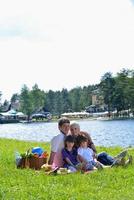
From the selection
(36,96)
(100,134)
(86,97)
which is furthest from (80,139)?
(86,97)

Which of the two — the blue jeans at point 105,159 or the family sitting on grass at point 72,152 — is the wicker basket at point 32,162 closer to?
the family sitting on grass at point 72,152

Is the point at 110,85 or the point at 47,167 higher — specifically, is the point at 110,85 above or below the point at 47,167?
above

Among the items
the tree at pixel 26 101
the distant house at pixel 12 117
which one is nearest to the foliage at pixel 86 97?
the tree at pixel 26 101

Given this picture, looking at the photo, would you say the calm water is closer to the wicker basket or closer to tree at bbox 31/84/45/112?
the wicker basket

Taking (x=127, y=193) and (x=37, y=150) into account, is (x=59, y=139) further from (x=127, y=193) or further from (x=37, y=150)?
(x=127, y=193)

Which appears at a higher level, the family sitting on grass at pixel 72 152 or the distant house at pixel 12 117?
the distant house at pixel 12 117

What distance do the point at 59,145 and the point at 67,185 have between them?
2481 millimetres

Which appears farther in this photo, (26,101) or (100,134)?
(26,101)

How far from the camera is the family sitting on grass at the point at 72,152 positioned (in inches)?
509

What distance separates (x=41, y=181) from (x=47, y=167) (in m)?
1.78

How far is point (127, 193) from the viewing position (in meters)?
9.70

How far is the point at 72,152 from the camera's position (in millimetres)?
13383

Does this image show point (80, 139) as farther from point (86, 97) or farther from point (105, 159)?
point (86, 97)

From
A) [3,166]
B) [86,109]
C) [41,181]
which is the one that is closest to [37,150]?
[3,166]
